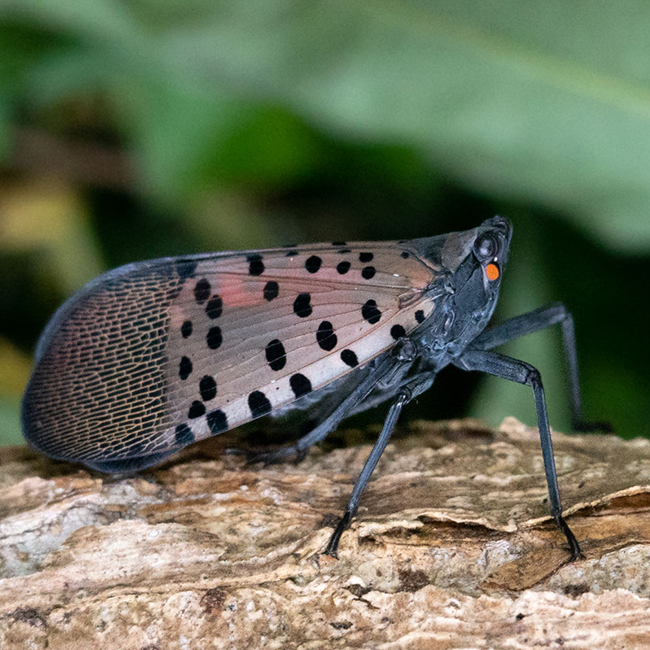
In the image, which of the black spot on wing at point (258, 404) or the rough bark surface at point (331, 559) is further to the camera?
the black spot on wing at point (258, 404)

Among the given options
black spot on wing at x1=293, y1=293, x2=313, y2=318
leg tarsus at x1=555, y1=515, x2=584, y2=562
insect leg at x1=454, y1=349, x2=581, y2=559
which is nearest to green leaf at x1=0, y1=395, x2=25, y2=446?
black spot on wing at x1=293, y1=293, x2=313, y2=318

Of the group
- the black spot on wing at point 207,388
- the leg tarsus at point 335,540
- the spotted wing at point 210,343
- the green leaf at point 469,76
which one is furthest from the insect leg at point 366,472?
the green leaf at point 469,76

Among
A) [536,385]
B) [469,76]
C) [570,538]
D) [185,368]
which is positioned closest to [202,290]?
[185,368]

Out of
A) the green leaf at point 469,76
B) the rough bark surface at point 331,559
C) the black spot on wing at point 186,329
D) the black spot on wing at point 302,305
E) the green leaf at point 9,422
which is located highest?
the green leaf at point 469,76

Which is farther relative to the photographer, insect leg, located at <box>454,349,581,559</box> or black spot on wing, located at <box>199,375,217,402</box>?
black spot on wing, located at <box>199,375,217,402</box>

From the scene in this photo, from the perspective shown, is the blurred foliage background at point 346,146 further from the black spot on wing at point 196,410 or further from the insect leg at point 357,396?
the black spot on wing at point 196,410

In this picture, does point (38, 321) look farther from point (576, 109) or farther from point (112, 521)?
point (576, 109)

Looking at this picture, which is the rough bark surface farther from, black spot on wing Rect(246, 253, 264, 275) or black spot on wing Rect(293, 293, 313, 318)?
black spot on wing Rect(246, 253, 264, 275)

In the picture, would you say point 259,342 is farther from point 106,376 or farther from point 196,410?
point 106,376
